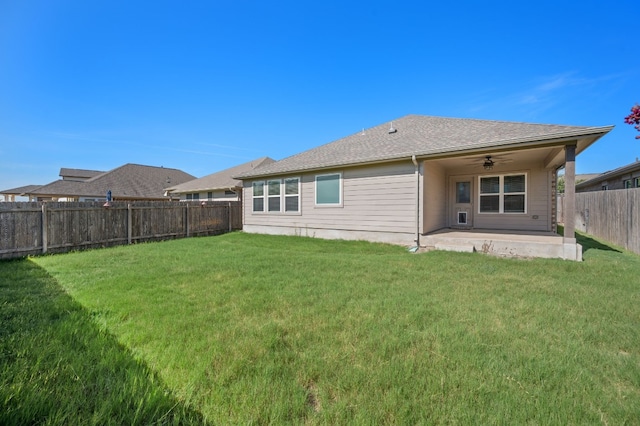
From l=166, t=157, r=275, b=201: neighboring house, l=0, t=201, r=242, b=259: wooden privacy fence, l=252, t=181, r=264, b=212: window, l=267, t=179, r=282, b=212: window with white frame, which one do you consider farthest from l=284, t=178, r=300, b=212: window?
l=166, t=157, r=275, b=201: neighboring house

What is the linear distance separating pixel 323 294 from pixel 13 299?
14.2ft

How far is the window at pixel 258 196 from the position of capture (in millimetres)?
12680

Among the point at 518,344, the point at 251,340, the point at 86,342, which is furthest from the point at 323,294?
the point at 86,342

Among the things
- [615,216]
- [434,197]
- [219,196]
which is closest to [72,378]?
[434,197]

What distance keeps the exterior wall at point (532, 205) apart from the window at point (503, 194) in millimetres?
147

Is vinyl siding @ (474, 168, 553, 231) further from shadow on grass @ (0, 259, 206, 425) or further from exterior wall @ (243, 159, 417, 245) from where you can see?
shadow on grass @ (0, 259, 206, 425)

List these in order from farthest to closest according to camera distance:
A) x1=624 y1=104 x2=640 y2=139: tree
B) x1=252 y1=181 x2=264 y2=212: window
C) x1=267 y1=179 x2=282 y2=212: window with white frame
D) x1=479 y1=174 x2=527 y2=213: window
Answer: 1. x1=252 y1=181 x2=264 y2=212: window
2. x1=267 y1=179 x2=282 y2=212: window with white frame
3. x1=479 y1=174 x2=527 y2=213: window
4. x1=624 y1=104 x2=640 y2=139: tree

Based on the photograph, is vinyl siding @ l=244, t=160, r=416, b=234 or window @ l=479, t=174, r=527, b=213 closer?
vinyl siding @ l=244, t=160, r=416, b=234

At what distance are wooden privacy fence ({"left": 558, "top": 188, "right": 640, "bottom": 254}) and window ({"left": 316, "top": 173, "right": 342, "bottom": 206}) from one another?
8727 millimetres

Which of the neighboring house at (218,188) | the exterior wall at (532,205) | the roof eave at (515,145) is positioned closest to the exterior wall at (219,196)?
the neighboring house at (218,188)

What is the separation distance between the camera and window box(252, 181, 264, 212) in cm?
1268

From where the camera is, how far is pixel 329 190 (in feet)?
34.0

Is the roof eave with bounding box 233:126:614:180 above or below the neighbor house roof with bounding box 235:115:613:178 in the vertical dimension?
below

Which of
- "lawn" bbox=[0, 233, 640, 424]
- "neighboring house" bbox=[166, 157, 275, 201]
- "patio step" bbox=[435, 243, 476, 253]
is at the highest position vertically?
"neighboring house" bbox=[166, 157, 275, 201]
